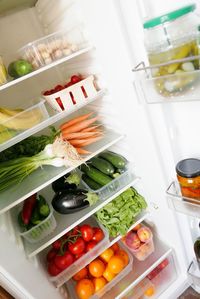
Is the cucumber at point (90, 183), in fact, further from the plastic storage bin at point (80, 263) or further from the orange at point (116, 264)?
→ the orange at point (116, 264)

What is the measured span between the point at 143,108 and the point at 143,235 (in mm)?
816

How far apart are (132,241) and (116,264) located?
0.16 metres

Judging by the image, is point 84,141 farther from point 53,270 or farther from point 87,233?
point 53,270

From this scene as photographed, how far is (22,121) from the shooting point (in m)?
1.07

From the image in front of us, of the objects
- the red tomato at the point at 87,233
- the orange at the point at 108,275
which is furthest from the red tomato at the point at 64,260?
the orange at the point at 108,275

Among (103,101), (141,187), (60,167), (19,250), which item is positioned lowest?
(141,187)

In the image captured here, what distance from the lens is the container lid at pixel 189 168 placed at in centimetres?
86

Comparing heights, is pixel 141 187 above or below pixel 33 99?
below

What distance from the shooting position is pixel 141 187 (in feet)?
4.76

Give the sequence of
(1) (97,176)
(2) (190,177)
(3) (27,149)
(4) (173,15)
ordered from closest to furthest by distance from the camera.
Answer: (4) (173,15), (2) (190,177), (3) (27,149), (1) (97,176)

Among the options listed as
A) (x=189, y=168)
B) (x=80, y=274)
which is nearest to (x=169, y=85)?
(x=189, y=168)

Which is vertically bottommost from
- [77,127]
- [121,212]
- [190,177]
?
[121,212]

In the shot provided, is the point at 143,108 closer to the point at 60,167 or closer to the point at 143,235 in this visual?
the point at 60,167

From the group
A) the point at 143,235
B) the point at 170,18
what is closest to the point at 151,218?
the point at 143,235
